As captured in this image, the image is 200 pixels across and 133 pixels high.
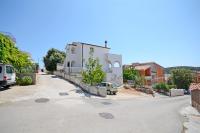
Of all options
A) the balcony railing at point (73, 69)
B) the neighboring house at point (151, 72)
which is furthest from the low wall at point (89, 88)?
the neighboring house at point (151, 72)

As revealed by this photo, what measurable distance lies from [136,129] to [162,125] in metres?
2.58

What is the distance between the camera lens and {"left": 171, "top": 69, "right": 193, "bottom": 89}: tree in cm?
5625

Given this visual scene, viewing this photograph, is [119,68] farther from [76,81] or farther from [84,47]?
[76,81]

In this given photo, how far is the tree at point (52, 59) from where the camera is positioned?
156 feet

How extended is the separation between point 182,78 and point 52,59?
126 ft

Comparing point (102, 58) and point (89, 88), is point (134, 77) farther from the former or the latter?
point (89, 88)

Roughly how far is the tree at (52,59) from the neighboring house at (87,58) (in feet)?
29.1

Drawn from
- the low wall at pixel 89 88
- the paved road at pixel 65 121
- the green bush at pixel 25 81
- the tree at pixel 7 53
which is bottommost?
the paved road at pixel 65 121

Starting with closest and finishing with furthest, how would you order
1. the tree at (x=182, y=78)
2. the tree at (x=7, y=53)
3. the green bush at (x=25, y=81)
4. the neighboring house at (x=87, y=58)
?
the tree at (x=7, y=53)
the green bush at (x=25, y=81)
the neighboring house at (x=87, y=58)
the tree at (x=182, y=78)

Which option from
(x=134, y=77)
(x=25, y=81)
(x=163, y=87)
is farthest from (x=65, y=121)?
(x=163, y=87)

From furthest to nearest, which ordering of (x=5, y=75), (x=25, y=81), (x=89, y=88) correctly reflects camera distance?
1. (x=89, y=88)
2. (x=25, y=81)
3. (x=5, y=75)

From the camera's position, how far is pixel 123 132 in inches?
385

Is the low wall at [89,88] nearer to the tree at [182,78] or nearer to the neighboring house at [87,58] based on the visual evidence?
the neighboring house at [87,58]

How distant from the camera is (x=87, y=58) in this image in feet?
128
